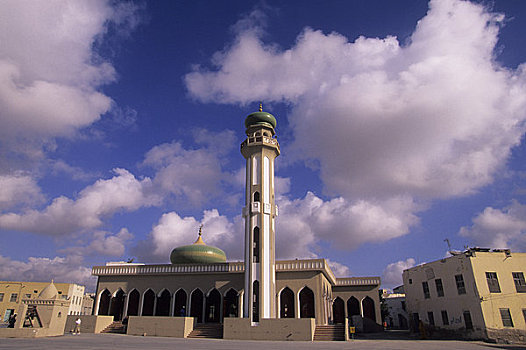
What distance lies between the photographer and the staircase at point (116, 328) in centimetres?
2625

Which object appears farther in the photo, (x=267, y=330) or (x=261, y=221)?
(x=261, y=221)

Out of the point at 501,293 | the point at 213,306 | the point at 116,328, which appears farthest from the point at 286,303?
the point at 501,293

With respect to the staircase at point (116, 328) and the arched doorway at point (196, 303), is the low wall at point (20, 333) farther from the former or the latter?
the arched doorway at point (196, 303)

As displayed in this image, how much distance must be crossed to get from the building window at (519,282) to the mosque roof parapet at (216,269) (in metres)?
12.0

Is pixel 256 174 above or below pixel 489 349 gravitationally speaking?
above

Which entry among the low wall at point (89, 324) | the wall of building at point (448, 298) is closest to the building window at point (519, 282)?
the wall of building at point (448, 298)

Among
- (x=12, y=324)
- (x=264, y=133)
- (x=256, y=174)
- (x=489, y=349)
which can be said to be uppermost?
(x=264, y=133)

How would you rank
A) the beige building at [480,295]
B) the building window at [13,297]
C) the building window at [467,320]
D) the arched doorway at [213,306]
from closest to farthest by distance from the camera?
1. the beige building at [480,295]
2. the building window at [467,320]
3. the arched doorway at [213,306]
4. the building window at [13,297]

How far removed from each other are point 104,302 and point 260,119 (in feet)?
73.4

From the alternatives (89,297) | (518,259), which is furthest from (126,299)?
(89,297)

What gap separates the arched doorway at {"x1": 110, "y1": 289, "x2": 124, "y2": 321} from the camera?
31.9 m

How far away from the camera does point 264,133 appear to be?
2923cm

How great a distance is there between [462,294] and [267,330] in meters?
14.6

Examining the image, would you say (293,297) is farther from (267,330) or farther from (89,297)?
(89,297)
